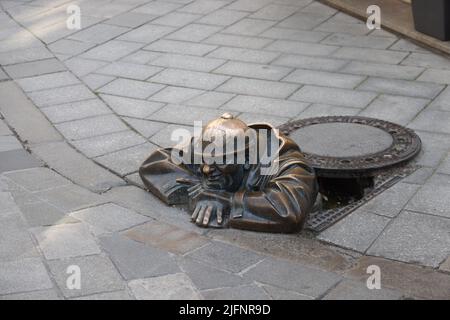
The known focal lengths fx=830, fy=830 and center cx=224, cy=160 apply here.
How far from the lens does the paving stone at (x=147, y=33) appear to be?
33.2ft

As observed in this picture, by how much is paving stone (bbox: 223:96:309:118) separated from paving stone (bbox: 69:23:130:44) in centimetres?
281

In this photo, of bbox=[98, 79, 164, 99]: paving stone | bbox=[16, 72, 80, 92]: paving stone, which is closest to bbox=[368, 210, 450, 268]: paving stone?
bbox=[98, 79, 164, 99]: paving stone

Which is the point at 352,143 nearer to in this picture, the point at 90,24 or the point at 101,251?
the point at 101,251

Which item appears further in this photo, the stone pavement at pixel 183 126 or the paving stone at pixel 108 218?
the paving stone at pixel 108 218

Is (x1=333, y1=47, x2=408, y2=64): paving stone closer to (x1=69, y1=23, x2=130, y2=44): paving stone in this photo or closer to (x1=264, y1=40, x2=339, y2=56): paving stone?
(x1=264, y1=40, x2=339, y2=56): paving stone

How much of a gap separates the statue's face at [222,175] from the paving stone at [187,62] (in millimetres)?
3433

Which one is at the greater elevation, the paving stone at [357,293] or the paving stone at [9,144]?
the paving stone at [9,144]

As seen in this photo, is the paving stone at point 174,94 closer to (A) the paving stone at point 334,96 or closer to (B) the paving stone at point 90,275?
(A) the paving stone at point 334,96

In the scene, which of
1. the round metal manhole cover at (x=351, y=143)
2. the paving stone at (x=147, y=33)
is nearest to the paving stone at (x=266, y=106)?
the round metal manhole cover at (x=351, y=143)

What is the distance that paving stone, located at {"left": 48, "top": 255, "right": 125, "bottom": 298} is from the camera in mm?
4867

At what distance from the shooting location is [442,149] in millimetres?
6789

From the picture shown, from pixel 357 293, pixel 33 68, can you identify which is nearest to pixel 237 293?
pixel 357 293
